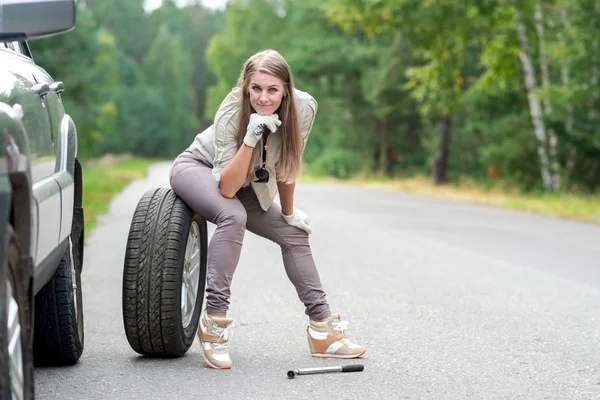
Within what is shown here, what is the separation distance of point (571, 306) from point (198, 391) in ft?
11.9

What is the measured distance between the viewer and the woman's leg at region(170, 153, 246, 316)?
5.34 meters

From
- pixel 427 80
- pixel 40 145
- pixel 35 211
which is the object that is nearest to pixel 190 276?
pixel 40 145

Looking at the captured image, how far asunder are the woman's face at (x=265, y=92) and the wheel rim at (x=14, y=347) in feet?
7.38

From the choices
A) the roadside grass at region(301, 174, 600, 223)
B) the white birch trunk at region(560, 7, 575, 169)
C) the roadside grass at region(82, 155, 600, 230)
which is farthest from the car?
the white birch trunk at region(560, 7, 575, 169)

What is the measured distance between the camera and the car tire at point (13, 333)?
3.01 meters

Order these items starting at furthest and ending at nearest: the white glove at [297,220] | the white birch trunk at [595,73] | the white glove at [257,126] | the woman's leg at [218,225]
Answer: the white birch trunk at [595,73] < the white glove at [297,220] < the woman's leg at [218,225] < the white glove at [257,126]

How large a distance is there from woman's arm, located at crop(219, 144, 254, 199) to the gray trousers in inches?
2.1

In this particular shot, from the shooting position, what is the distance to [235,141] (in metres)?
5.41

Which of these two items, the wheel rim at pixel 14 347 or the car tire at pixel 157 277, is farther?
the car tire at pixel 157 277

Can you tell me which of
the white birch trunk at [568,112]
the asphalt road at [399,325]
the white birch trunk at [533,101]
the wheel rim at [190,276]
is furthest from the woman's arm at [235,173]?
the white birch trunk at [533,101]

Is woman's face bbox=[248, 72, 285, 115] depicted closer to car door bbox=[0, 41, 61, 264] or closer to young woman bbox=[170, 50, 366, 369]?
young woman bbox=[170, 50, 366, 369]

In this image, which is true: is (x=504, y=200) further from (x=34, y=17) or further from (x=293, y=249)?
(x=34, y=17)

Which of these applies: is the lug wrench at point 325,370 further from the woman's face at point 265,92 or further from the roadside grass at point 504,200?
the roadside grass at point 504,200

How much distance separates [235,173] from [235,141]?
0.17 meters
